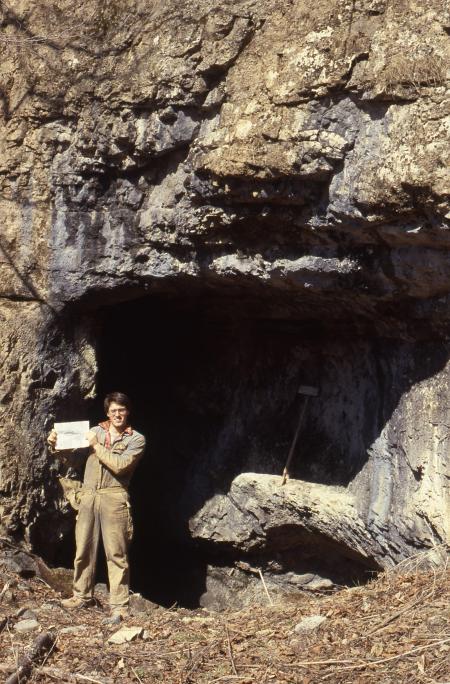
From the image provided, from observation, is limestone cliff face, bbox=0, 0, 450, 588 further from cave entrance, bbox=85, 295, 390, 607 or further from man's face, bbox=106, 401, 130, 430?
man's face, bbox=106, 401, 130, 430

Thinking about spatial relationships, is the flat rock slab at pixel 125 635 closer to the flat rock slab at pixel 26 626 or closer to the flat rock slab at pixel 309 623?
the flat rock slab at pixel 26 626

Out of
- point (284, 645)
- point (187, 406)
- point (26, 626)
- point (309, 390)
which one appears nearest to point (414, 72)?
point (284, 645)

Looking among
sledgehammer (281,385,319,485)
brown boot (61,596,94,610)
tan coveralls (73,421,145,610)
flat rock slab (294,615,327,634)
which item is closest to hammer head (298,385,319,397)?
sledgehammer (281,385,319,485)

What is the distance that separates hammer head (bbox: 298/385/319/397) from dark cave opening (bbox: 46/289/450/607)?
7cm

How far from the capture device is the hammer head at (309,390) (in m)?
7.74

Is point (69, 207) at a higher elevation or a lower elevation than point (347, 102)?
lower

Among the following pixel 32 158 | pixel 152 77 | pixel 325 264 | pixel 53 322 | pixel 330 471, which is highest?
pixel 152 77

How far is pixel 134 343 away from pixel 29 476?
2.33 m

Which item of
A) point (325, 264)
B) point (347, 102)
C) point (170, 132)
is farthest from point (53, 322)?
point (347, 102)

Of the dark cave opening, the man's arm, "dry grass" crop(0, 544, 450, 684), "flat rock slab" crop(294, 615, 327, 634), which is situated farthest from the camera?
the dark cave opening

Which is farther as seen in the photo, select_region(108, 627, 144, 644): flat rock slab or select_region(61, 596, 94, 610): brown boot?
select_region(61, 596, 94, 610): brown boot

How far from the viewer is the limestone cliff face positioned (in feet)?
17.6

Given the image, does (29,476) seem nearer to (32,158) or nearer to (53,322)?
(53,322)

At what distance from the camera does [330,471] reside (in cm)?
759
